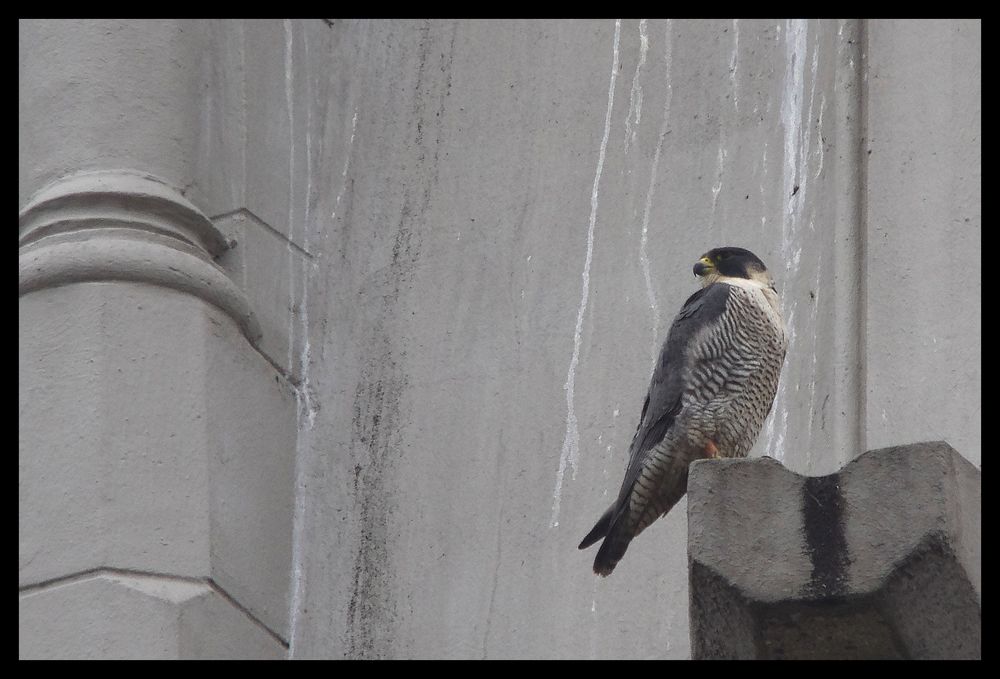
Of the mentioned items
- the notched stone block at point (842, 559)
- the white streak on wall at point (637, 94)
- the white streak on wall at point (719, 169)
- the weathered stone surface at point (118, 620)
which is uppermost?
the white streak on wall at point (637, 94)

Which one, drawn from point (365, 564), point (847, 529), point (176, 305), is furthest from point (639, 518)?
point (847, 529)

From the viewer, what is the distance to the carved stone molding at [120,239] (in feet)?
22.8

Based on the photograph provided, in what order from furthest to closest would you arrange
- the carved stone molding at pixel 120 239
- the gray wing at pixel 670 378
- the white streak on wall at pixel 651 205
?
the white streak on wall at pixel 651 205
the carved stone molding at pixel 120 239
the gray wing at pixel 670 378

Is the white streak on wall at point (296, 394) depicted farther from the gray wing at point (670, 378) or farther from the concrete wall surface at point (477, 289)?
the gray wing at point (670, 378)

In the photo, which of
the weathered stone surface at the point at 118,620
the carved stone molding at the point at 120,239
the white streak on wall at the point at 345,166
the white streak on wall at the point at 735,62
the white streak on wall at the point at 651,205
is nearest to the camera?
the weathered stone surface at the point at 118,620

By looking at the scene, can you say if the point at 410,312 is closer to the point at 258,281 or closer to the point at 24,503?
the point at 258,281

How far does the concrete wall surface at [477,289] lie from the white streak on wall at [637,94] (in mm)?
13

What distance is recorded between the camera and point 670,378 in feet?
21.8

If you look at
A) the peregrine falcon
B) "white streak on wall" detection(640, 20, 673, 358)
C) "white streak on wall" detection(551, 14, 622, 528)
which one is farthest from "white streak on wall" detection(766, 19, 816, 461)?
"white streak on wall" detection(551, 14, 622, 528)

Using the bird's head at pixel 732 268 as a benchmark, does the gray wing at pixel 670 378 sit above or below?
below

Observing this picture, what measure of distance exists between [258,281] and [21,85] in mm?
1033

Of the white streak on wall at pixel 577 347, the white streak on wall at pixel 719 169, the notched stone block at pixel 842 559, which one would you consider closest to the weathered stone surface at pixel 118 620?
the white streak on wall at pixel 577 347

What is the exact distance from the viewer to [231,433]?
23.2ft

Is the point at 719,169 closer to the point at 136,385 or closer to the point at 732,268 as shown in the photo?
the point at 732,268
